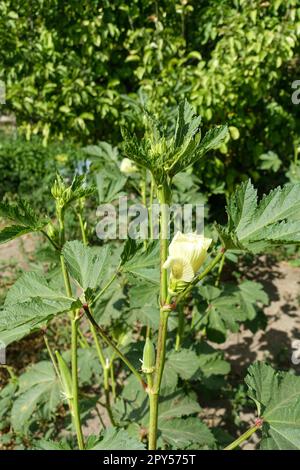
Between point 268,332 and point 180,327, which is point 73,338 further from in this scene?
point 268,332

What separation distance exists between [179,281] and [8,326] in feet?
0.99

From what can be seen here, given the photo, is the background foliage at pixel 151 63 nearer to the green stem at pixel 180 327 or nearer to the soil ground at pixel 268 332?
the soil ground at pixel 268 332

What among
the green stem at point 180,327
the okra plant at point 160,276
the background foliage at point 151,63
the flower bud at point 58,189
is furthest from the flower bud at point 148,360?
the background foliage at point 151,63

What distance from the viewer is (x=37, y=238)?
4.14 meters

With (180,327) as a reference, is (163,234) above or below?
above

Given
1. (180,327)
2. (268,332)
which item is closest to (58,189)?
(180,327)

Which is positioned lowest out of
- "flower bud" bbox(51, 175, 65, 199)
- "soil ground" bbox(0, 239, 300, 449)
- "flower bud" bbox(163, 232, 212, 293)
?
"soil ground" bbox(0, 239, 300, 449)

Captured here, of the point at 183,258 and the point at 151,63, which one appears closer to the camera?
the point at 183,258

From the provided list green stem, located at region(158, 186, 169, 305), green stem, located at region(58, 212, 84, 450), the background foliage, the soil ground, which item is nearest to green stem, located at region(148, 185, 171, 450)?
green stem, located at region(158, 186, 169, 305)

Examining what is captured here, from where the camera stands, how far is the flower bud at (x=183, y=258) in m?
0.72

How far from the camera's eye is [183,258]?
28.6 inches

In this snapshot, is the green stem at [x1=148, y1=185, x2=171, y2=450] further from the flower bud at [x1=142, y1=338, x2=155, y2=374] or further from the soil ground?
the soil ground

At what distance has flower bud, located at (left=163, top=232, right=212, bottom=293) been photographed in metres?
0.72
